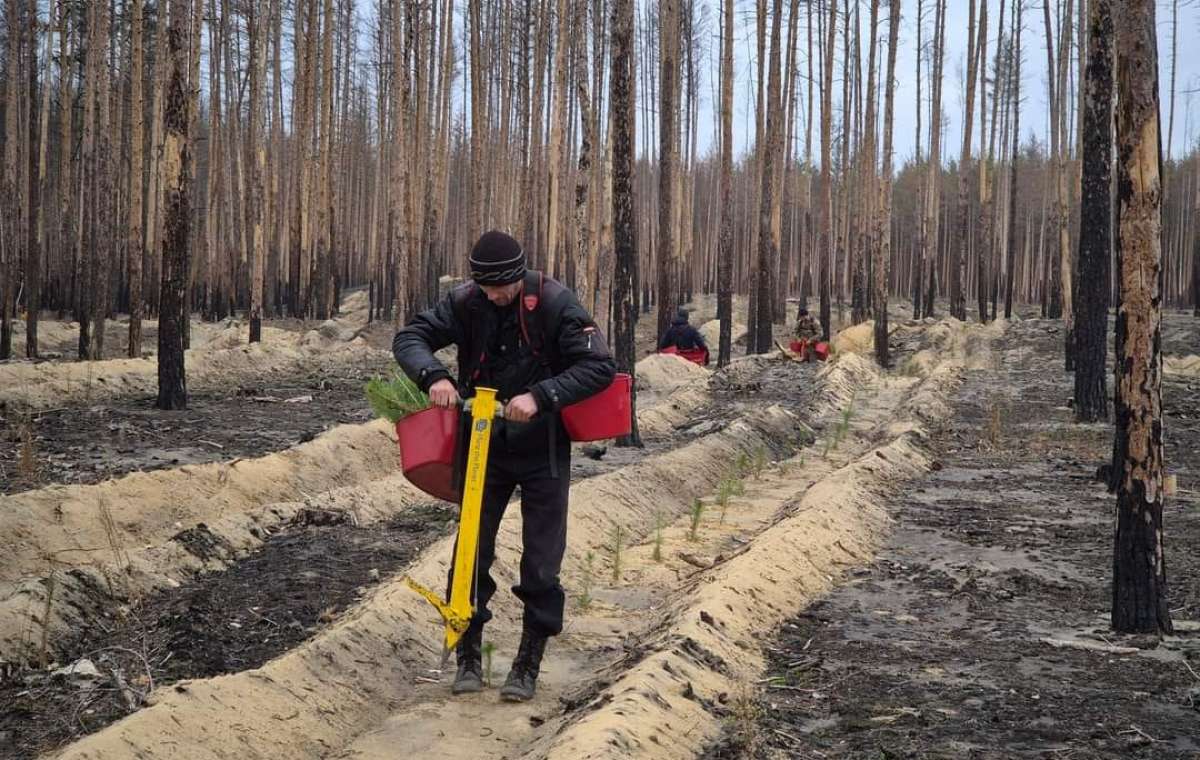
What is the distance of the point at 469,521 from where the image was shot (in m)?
4.48

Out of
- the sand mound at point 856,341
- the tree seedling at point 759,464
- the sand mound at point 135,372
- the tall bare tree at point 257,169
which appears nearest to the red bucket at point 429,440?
the tree seedling at point 759,464

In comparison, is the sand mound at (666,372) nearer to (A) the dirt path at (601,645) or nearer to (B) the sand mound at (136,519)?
(A) the dirt path at (601,645)

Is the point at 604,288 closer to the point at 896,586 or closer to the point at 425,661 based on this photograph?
the point at 896,586

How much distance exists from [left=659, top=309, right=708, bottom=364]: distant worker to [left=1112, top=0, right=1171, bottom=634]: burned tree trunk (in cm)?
1643

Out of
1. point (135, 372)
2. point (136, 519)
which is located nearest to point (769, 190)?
point (135, 372)

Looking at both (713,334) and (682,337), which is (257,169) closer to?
(682,337)

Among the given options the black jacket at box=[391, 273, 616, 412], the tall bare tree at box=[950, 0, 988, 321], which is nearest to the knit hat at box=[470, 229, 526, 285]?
the black jacket at box=[391, 273, 616, 412]

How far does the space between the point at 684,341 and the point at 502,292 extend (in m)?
17.8

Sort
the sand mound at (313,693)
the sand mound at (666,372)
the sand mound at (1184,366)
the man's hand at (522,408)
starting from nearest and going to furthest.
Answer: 1. the sand mound at (313,693)
2. the man's hand at (522,408)
3. the sand mound at (666,372)
4. the sand mound at (1184,366)

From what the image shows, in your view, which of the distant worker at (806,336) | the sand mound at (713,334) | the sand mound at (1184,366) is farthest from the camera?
the sand mound at (713,334)

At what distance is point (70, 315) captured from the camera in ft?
93.7

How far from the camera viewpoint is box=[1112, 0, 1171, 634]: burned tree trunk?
→ 5379 millimetres

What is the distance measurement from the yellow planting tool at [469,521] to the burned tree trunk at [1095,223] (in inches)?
356

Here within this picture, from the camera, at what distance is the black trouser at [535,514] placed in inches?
182
